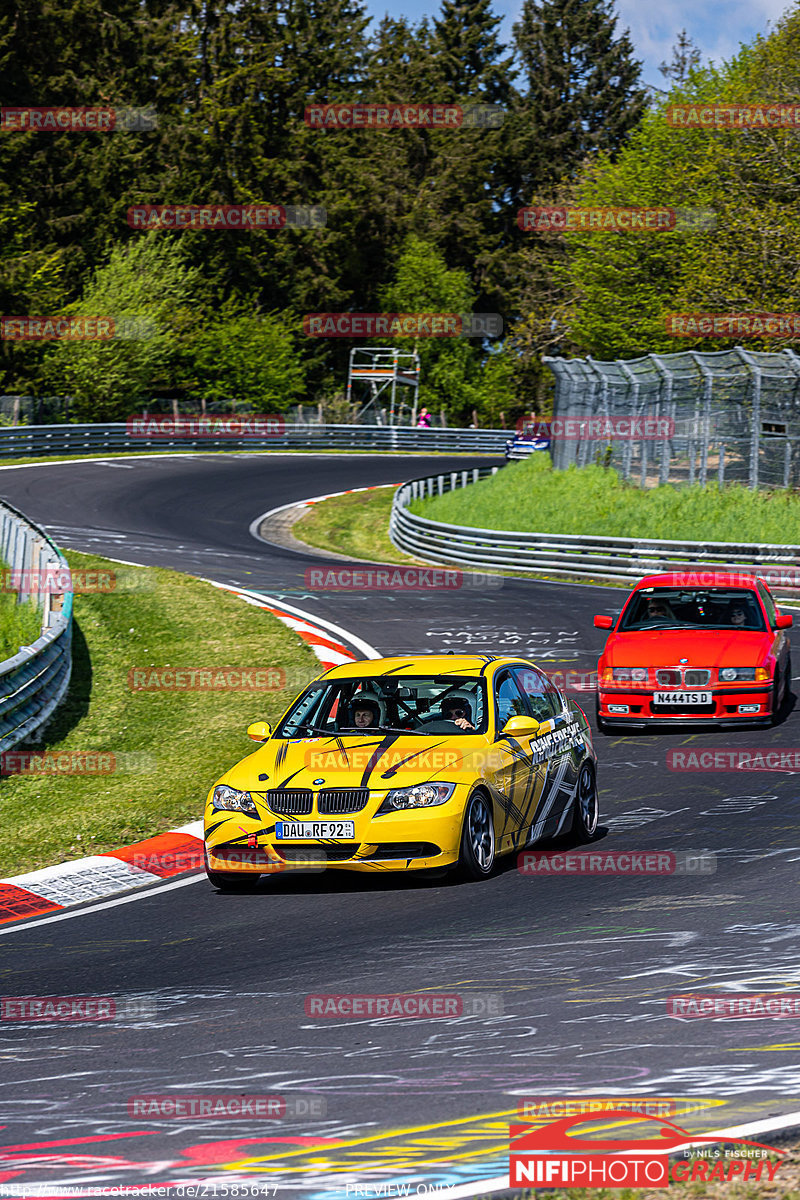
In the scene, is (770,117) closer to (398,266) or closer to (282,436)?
(282,436)

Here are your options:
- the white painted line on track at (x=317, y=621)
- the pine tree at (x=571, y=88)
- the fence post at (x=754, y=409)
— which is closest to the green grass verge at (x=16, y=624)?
the white painted line on track at (x=317, y=621)

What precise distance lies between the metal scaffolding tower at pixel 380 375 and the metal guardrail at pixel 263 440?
216 centimetres

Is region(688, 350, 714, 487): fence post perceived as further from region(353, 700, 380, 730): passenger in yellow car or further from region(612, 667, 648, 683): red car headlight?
region(353, 700, 380, 730): passenger in yellow car

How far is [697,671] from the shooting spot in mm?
14477

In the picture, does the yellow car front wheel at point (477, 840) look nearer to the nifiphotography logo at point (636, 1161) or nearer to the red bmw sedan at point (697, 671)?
the nifiphotography logo at point (636, 1161)

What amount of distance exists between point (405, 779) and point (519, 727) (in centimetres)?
103

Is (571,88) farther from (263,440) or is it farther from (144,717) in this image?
(144,717)

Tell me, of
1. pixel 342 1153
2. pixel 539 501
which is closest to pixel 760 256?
pixel 539 501

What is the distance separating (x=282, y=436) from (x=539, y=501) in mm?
25238

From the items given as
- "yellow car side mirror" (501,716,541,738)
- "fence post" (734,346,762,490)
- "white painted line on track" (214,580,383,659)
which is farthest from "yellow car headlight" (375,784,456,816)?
"fence post" (734,346,762,490)

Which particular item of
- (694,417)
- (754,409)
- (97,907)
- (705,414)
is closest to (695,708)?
(97,907)

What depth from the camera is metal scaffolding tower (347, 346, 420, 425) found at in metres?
72.9

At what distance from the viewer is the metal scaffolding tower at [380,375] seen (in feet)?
239

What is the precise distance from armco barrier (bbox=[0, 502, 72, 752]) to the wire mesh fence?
1611cm
